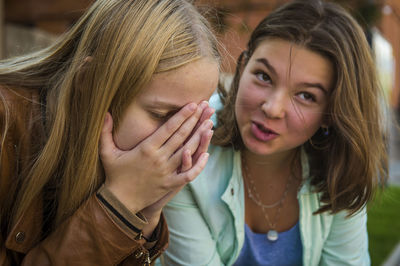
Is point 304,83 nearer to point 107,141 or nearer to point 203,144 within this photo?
point 203,144

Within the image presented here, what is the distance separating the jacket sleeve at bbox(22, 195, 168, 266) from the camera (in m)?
1.54

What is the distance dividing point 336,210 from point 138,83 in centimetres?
121

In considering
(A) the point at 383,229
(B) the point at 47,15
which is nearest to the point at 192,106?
(A) the point at 383,229

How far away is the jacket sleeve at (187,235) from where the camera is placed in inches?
78.0

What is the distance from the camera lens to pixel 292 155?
236 cm

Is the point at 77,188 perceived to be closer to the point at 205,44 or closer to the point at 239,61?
the point at 205,44

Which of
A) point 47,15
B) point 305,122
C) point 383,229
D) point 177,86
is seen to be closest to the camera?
point 177,86

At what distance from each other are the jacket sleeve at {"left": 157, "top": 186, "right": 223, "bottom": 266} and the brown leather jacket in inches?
12.3

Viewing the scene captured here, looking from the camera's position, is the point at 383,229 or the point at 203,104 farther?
the point at 383,229

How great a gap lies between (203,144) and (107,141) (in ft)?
1.14

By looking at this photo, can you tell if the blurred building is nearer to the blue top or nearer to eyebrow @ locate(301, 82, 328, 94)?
eyebrow @ locate(301, 82, 328, 94)

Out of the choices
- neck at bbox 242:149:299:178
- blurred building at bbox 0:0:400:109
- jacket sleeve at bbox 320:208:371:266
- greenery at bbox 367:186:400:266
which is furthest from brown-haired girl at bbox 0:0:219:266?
blurred building at bbox 0:0:400:109

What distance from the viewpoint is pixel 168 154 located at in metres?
1.59

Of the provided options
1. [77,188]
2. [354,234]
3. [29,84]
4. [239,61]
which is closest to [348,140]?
[354,234]
